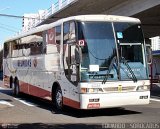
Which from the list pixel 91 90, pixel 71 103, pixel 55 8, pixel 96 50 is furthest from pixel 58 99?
pixel 55 8

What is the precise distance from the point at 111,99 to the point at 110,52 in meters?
1.53

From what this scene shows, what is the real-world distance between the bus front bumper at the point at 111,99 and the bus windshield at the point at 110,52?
522 millimetres

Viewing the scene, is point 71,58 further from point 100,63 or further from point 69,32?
point 100,63

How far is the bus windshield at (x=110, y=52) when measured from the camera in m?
13.9

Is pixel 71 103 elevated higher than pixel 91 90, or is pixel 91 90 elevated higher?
pixel 91 90

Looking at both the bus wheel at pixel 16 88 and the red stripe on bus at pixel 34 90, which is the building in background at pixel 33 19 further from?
the red stripe on bus at pixel 34 90

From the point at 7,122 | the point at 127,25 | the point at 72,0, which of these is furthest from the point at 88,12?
the point at 7,122

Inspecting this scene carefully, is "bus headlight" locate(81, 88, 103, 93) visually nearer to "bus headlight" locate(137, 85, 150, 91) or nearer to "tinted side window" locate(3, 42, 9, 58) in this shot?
"bus headlight" locate(137, 85, 150, 91)

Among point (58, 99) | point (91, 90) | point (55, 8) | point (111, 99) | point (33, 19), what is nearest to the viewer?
point (91, 90)

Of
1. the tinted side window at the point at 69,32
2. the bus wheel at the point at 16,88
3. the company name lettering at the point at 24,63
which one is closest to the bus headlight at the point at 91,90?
the tinted side window at the point at 69,32

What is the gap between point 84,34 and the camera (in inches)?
556

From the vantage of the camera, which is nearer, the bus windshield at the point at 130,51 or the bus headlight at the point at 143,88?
the bus windshield at the point at 130,51

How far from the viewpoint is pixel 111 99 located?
550 inches

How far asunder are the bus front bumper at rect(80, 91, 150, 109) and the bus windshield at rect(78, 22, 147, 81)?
0.52 m
